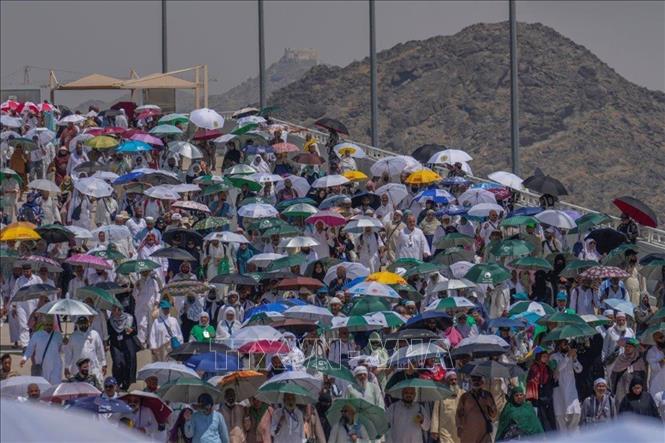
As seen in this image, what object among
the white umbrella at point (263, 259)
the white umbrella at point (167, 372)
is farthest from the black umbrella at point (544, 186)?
the white umbrella at point (167, 372)

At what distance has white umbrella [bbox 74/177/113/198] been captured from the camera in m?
26.7

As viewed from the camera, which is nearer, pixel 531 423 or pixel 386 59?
pixel 531 423

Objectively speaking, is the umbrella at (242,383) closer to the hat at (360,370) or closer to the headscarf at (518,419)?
the hat at (360,370)

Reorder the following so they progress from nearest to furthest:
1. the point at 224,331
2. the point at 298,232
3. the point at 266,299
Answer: the point at 224,331, the point at 266,299, the point at 298,232

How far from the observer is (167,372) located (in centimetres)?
1669

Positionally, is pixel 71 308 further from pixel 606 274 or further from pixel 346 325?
pixel 606 274

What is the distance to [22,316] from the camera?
70.6 feet

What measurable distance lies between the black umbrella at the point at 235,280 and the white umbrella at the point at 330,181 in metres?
6.73

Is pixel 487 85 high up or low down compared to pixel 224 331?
up

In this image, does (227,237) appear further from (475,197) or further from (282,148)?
(282,148)

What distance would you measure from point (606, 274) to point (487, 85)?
332 ft

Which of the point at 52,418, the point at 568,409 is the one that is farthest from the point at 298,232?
the point at 52,418

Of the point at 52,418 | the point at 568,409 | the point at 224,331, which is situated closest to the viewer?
the point at 52,418

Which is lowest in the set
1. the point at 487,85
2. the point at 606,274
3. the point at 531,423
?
the point at 531,423
